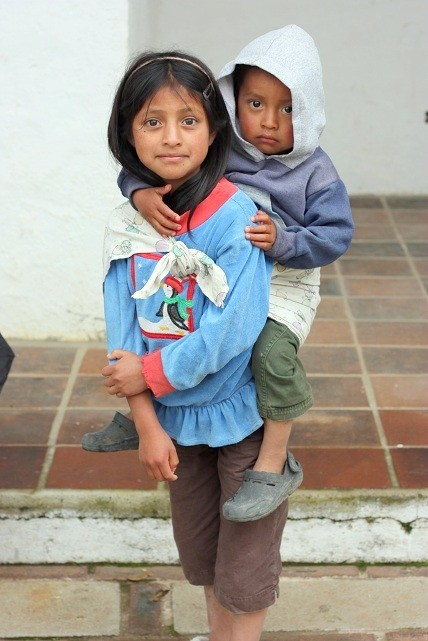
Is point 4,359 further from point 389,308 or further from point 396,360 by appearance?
point 389,308

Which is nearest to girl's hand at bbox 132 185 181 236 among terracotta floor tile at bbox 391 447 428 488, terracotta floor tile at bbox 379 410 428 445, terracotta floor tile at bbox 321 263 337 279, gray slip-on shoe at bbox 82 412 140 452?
gray slip-on shoe at bbox 82 412 140 452

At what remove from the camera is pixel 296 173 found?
233cm

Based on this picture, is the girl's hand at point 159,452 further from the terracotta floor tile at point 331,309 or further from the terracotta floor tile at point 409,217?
the terracotta floor tile at point 409,217

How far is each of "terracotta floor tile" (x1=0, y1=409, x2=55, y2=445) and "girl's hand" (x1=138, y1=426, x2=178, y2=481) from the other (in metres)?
1.39

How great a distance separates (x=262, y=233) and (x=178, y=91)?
0.34 m

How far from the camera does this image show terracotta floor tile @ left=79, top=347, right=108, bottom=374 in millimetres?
4262

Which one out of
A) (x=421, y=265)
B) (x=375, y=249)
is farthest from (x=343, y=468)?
(x=375, y=249)

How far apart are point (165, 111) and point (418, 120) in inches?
163

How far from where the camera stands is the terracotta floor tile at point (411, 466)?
3.44 meters

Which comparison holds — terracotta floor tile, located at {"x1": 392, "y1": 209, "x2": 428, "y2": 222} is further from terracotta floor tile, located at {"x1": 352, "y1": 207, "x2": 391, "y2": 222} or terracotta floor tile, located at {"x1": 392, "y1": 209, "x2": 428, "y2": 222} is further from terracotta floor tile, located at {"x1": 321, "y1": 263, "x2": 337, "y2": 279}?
terracotta floor tile, located at {"x1": 321, "y1": 263, "x2": 337, "y2": 279}

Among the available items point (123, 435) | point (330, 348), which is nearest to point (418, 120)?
point (330, 348)

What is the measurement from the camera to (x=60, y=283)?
4.40m

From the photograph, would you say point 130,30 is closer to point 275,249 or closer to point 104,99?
point 104,99

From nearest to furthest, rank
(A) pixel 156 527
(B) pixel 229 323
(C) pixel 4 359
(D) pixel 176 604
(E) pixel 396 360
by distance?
1. (B) pixel 229 323
2. (C) pixel 4 359
3. (D) pixel 176 604
4. (A) pixel 156 527
5. (E) pixel 396 360
